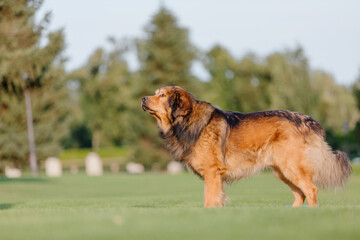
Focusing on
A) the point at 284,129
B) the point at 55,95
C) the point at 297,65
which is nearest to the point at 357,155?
the point at 297,65

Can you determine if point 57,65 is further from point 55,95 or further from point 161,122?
point 161,122

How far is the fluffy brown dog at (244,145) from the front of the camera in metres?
9.83

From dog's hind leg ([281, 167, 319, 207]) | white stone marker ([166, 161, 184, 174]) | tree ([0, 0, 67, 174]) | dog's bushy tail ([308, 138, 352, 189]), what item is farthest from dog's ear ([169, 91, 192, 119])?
white stone marker ([166, 161, 184, 174])

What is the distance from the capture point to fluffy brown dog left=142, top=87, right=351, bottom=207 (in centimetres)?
983

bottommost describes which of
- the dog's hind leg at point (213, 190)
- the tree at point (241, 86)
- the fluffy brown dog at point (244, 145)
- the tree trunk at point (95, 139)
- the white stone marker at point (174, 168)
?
the white stone marker at point (174, 168)

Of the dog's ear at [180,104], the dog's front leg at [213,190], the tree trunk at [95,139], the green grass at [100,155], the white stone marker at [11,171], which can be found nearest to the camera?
the dog's front leg at [213,190]

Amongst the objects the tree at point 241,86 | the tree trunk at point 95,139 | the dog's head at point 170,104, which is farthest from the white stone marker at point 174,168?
the dog's head at point 170,104

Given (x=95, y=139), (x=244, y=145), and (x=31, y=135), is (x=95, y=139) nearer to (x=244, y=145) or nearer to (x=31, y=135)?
(x=31, y=135)

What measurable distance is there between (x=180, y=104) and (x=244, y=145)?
1.45 m

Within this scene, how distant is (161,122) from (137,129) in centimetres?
4969

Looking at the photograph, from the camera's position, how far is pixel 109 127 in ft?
267

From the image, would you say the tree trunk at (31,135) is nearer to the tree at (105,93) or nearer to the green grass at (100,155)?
the tree at (105,93)

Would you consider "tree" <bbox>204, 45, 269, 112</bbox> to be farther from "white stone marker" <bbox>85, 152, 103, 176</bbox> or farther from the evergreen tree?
"white stone marker" <bbox>85, 152, 103, 176</bbox>

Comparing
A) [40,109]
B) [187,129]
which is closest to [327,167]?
[187,129]
